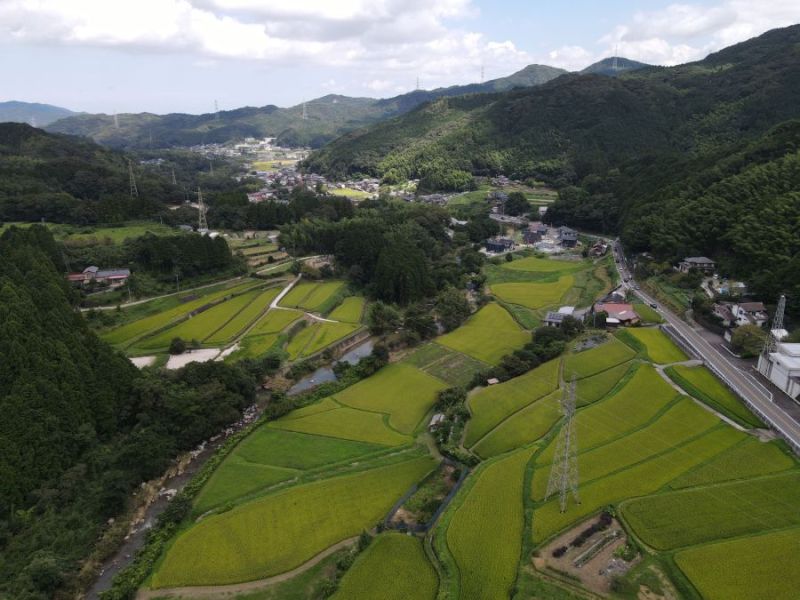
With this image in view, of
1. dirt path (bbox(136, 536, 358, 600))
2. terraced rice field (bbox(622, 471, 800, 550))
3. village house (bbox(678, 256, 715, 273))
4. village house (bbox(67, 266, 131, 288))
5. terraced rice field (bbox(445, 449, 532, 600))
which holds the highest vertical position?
village house (bbox(67, 266, 131, 288))

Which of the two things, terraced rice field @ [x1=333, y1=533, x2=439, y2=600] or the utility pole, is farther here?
the utility pole

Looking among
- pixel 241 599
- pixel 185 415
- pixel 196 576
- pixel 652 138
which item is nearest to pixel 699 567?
pixel 241 599

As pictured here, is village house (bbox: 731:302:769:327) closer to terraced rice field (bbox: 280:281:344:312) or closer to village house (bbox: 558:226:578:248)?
terraced rice field (bbox: 280:281:344:312)

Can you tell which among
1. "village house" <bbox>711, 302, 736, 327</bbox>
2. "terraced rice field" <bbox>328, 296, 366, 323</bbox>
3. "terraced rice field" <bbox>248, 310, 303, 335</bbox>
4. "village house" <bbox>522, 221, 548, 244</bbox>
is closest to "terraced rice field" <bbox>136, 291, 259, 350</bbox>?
"terraced rice field" <bbox>248, 310, 303, 335</bbox>

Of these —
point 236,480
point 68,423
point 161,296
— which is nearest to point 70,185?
point 161,296

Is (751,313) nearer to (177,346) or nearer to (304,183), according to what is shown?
(177,346)

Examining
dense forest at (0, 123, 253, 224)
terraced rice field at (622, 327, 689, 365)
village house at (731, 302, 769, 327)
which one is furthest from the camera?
dense forest at (0, 123, 253, 224)

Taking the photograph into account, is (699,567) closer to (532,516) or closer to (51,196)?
(532,516)
